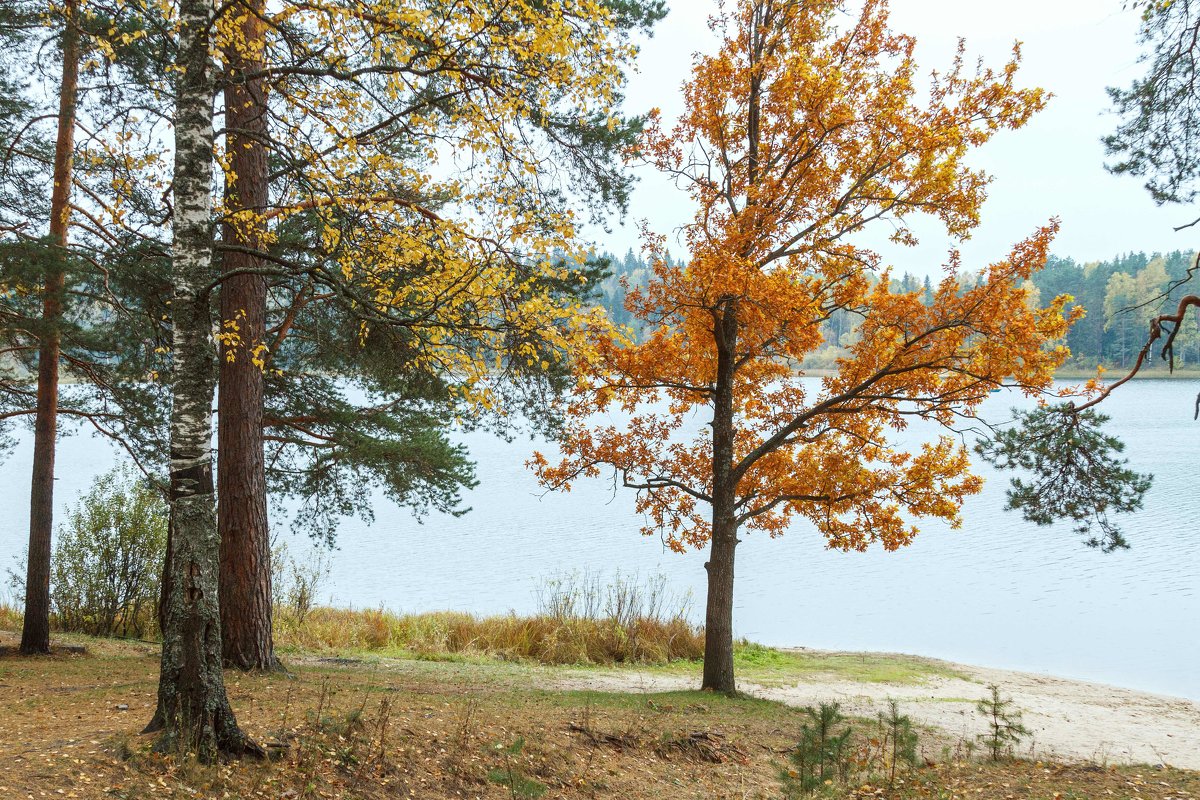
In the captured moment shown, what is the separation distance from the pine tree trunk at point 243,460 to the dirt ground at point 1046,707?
11.8ft

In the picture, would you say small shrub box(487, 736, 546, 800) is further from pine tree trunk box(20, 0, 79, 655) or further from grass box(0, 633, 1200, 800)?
pine tree trunk box(20, 0, 79, 655)

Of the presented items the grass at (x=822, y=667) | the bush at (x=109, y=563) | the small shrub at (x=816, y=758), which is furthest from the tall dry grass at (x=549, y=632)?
the small shrub at (x=816, y=758)

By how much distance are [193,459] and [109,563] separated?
9.03 metres

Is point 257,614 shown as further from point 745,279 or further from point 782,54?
point 782,54

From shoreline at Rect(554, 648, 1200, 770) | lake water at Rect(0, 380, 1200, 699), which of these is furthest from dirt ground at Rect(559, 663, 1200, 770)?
lake water at Rect(0, 380, 1200, 699)

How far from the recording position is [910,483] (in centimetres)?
909

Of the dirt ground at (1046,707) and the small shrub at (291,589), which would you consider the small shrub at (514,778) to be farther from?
the small shrub at (291,589)

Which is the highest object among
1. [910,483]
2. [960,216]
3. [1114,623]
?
[960,216]

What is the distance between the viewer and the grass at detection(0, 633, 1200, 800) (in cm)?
406

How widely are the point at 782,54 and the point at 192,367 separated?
7.42 meters

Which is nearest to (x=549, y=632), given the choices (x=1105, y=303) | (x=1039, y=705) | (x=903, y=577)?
(x=1039, y=705)

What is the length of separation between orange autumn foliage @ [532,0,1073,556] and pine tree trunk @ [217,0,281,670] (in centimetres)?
313

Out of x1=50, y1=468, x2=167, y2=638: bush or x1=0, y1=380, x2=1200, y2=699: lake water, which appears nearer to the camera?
x1=50, y1=468, x2=167, y2=638: bush

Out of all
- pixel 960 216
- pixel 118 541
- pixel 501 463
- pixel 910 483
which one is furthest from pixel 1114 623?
pixel 501 463
